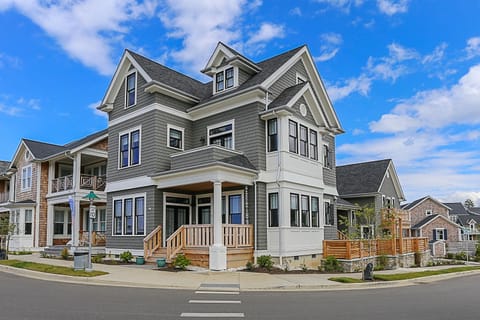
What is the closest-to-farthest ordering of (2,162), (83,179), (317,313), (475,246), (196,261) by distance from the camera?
(317,313) < (196,261) < (83,179) < (475,246) < (2,162)

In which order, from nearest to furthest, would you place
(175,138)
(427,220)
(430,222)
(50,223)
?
1. (175,138)
2. (50,223)
3. (430,222)
4. (427,220)

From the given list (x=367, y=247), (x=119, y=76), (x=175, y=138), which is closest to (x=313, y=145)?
(x=367, y=247)

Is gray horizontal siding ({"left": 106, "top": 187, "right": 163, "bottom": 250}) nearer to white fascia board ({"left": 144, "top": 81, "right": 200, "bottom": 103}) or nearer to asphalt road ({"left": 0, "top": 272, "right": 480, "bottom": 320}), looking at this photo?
white fascia board ({"left": 144, "top": 81, "right": 200, "bottom": 103})

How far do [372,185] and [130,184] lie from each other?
894 inches

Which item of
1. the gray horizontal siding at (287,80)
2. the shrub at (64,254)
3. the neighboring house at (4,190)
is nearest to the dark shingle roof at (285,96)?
the gray horizontal siding at (287,80)

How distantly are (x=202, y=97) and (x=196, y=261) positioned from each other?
31.0 feet

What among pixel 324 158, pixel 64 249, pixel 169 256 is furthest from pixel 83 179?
pixel 324 158

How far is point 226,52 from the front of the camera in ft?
74.5

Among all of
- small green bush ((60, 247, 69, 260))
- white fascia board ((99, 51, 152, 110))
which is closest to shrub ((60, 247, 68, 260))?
small green bush ((60, 247, 69, 260))

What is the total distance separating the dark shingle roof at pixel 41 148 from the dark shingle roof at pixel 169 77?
37.1 ft

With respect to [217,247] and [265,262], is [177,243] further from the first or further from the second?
[265,262]

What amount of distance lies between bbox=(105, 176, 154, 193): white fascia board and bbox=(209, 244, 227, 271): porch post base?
5.45m

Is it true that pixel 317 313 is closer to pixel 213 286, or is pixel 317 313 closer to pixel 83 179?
pixel 213 286

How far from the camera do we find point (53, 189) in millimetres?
31391
